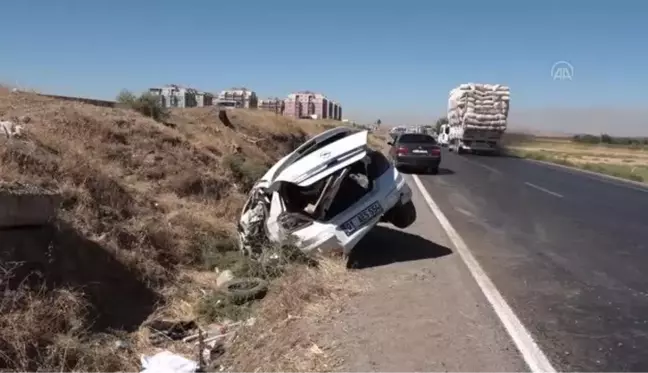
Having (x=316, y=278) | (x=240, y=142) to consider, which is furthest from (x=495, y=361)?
(x=240, y=142)

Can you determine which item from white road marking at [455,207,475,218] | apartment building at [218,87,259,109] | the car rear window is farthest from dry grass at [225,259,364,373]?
apartment building at [218,87,259,109]

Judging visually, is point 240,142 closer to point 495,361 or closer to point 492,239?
point 492,239

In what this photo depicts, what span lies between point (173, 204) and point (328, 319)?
256 inches

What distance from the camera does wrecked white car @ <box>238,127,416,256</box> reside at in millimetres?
Answer: 8227

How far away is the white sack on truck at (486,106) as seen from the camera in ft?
128

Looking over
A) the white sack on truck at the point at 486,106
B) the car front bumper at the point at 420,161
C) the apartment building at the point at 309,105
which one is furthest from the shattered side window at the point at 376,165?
the apartment building at the point at 309,105

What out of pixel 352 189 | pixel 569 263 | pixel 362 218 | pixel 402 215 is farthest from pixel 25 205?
pixel 569 263

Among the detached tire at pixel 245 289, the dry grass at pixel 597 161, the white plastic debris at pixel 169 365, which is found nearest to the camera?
the white plastic debris at pixel 169 365

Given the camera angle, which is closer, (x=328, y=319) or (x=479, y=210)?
(x=328, y=319)

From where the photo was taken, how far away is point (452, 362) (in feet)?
16.3

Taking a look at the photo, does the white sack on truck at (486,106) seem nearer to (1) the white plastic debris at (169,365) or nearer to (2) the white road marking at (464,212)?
(2) the white road marking at (464,212)

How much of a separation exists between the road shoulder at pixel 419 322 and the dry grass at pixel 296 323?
0.18 m

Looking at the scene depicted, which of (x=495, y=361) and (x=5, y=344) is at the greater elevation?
(x=495, y=361)

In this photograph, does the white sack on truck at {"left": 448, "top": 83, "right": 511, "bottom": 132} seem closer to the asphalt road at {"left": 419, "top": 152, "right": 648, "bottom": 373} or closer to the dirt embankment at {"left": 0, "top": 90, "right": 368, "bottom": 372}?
the asphalt road at {"left": 419, "top": 152, "right": 648, "bottom": 373}
